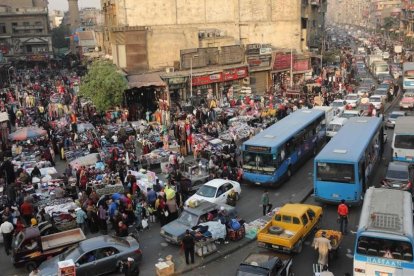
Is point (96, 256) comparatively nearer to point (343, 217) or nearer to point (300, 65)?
point (343, 217)

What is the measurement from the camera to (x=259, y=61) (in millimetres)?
49375

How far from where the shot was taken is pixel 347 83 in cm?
5441

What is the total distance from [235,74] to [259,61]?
420 centimetres

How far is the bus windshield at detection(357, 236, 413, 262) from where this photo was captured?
11945 mm

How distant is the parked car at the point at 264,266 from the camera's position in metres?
12.6

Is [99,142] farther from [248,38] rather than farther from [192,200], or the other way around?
[248,38]

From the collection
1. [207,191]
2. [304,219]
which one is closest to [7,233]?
[207,191]

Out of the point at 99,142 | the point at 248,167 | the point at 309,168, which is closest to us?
the point at 248,167

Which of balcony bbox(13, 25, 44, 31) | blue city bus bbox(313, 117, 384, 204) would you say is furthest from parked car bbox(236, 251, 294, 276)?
balcony bbox(13, 25, 44, 31)

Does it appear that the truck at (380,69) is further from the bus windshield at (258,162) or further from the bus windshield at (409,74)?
the bus windshield at (258,162)

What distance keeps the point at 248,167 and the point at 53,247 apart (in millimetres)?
9973

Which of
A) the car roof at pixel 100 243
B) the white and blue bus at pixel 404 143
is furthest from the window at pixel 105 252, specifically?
the white and blue bus at pixel 404 143

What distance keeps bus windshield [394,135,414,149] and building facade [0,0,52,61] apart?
76960mm

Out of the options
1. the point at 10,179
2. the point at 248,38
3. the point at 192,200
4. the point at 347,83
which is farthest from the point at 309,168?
the point at 248,38
